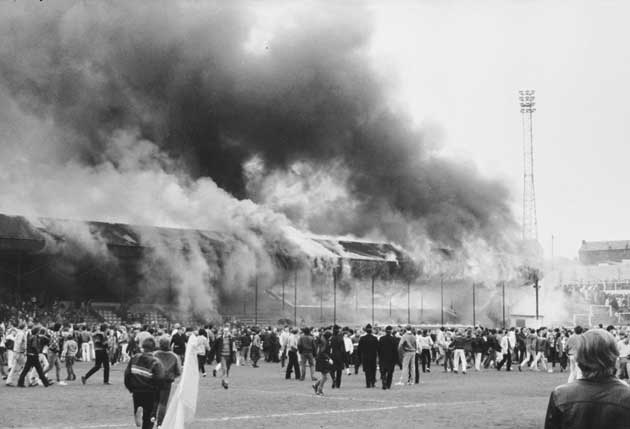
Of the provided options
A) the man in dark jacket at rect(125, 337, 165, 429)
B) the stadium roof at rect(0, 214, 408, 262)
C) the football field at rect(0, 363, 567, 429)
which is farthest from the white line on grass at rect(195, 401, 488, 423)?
the stadium roof at rect(0, 214, 408, 262)

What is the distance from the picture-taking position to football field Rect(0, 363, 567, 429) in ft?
51.7

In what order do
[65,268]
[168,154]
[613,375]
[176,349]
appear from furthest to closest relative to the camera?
[168,154] < [65,268] < [176,349] < [613,375]

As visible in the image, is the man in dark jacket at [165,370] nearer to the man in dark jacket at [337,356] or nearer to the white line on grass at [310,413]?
the white line on grass at [310,413]

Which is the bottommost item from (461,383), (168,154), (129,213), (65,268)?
(461,383)

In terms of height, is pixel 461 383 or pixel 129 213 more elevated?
pixel 129 213

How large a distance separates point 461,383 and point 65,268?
3875 centimetres

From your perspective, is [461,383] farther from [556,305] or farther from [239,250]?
[556,305]

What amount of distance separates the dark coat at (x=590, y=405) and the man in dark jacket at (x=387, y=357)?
19.8 meters

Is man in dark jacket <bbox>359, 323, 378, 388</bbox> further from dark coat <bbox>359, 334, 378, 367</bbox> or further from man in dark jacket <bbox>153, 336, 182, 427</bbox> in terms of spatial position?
man in dark jacket <bbox>153, 336, 182, 427</bbox>

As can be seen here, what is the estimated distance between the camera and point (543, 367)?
127ft

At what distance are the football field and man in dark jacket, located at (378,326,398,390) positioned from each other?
0.36 meters

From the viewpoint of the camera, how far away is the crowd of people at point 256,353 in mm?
11430

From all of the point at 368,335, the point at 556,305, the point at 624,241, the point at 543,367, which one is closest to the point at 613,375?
the point at 368,335

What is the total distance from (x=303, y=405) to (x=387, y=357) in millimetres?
5866
